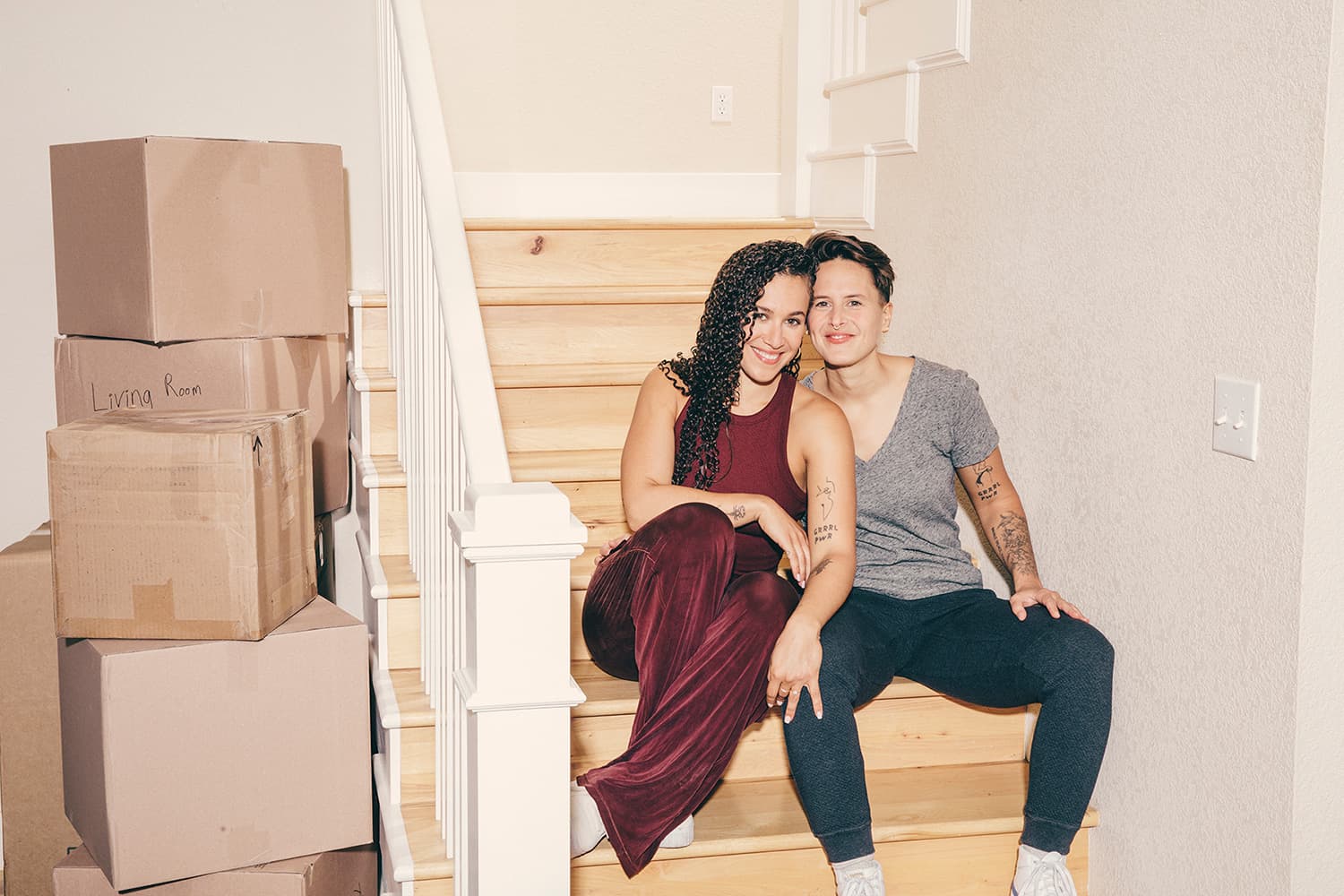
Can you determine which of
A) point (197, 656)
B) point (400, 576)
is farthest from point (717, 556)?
point (197, 656)

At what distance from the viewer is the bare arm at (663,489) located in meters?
2.02

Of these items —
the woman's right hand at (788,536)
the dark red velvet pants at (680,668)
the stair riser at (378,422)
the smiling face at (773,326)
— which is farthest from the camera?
the stair riser at (378,422)

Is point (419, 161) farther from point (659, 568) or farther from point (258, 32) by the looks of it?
point (258, 32)

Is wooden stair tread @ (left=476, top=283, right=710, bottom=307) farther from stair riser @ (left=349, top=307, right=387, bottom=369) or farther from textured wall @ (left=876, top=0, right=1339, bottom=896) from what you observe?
textured wall @ (left=876, top=0, right=1339, bottom=896)

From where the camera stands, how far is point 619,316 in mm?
2934

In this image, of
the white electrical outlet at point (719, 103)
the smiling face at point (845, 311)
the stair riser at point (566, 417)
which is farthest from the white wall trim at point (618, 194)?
the smiling face at point (845, 311)

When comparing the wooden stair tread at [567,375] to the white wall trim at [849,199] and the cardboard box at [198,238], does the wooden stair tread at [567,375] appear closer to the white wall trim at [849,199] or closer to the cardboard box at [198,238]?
the cardboard box at [198,238]

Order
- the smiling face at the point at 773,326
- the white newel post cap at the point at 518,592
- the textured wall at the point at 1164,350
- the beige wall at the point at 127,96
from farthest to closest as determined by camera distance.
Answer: the beige wall at the point at 127,96 < the smiling face at the point at 773,326 < the textured wall at the point at 1164,350 < the white newel post cap at the point at 518,592

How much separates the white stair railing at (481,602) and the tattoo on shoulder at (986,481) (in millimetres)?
937

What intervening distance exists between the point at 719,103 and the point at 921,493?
1.83 meters

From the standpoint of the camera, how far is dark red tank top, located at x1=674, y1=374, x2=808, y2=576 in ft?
6.96

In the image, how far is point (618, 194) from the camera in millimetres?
3615

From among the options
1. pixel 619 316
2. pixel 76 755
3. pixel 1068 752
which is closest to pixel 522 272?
pixel 619 316

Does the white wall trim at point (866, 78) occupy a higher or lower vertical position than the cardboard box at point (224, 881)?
higher
